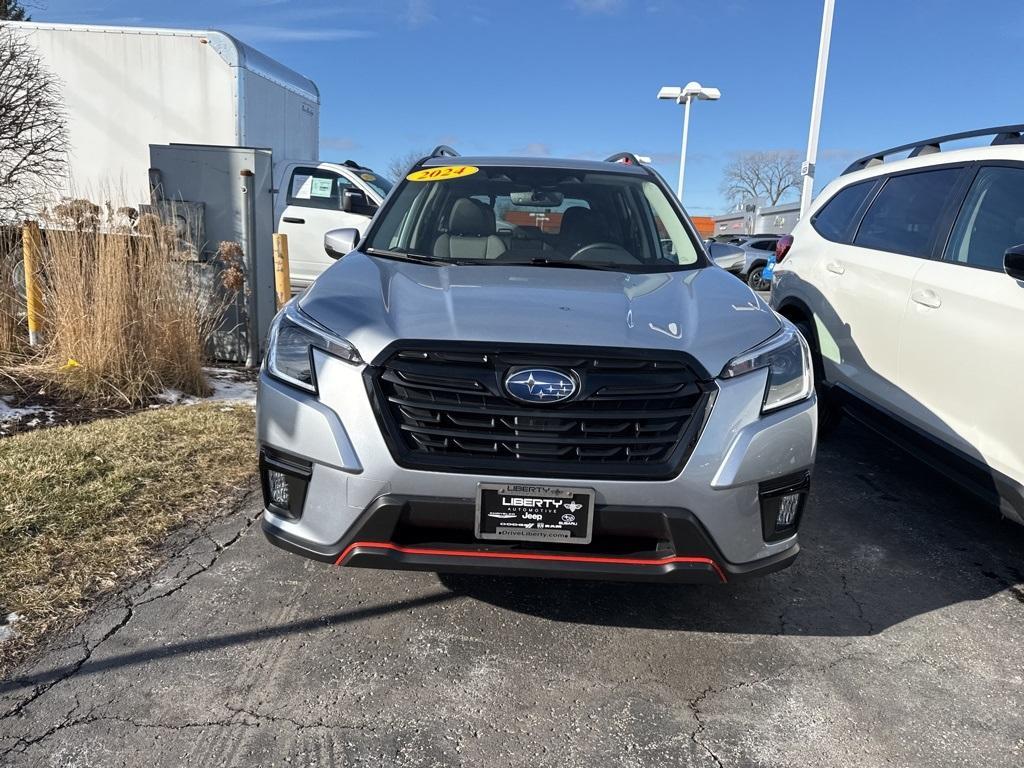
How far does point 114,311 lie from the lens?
5.09m

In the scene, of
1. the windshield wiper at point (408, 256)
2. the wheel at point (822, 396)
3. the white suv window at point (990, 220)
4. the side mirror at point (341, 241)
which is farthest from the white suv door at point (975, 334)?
the side mirror at point (341, 241)

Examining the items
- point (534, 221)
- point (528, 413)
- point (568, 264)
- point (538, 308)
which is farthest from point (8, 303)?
point (528, 413)

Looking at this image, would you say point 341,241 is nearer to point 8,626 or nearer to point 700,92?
point 8,626

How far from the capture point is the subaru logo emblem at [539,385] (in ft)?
7.43

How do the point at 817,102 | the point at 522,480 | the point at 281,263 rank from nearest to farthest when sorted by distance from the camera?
the point at 522,480, the point at 281,263, the point at 817,102

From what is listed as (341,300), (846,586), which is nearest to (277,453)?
(341,300)

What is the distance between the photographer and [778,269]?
5.44m

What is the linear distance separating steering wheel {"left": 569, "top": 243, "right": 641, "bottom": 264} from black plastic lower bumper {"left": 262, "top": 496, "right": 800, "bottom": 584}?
1496 millimetres

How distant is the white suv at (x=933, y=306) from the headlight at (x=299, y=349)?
101 inches

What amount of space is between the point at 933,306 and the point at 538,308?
2.10 m

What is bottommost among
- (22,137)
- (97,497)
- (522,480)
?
(97,497)

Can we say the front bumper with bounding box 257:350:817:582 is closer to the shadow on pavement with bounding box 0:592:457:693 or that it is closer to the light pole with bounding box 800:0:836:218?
the shadow on pavement with bounding box 0:592:457:693

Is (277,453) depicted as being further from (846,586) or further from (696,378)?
(846,586)

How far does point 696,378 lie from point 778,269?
350 cm
